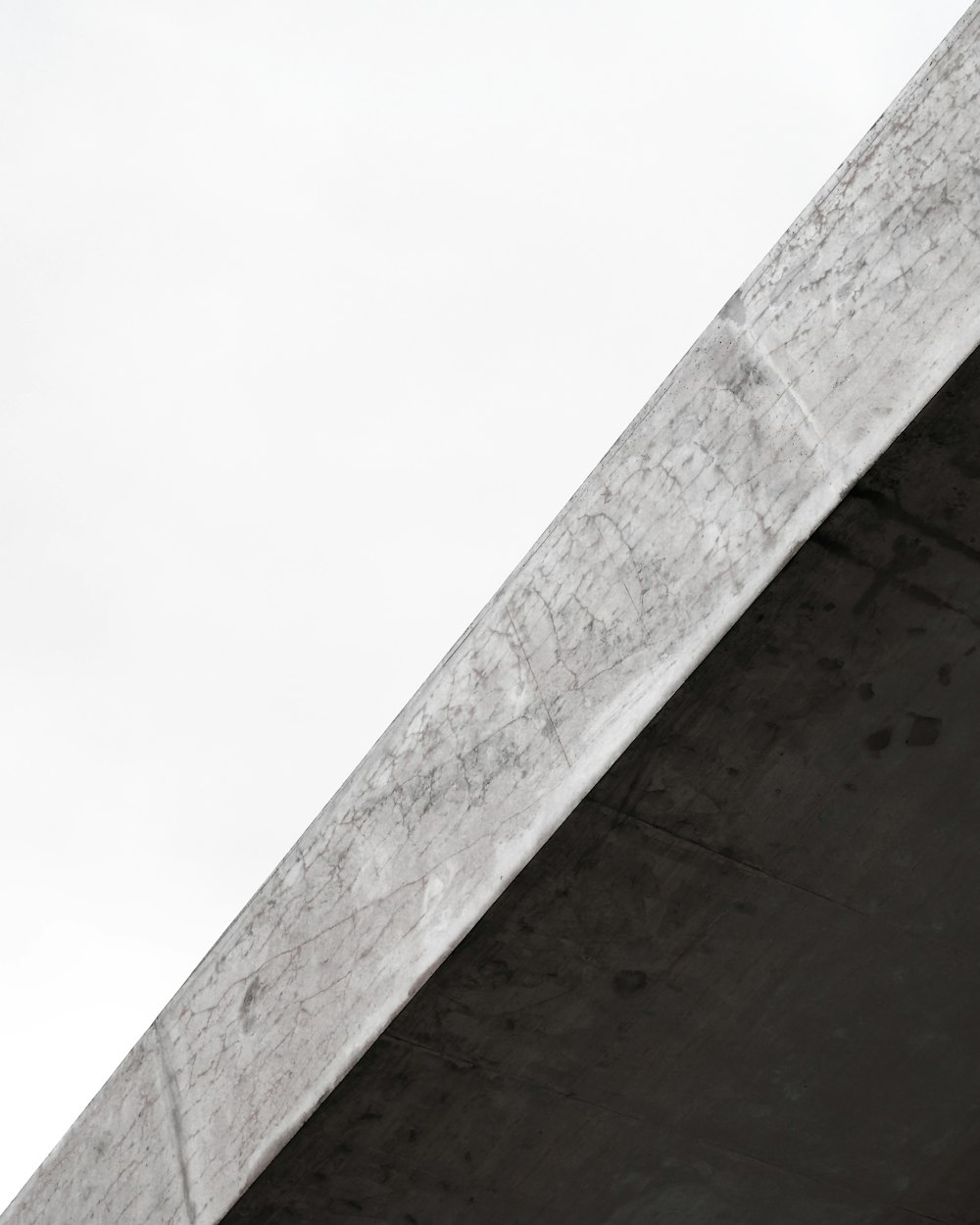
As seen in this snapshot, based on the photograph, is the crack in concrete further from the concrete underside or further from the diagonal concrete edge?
the concrete underside

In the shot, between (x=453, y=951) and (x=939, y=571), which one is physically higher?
(x=939, y=571)

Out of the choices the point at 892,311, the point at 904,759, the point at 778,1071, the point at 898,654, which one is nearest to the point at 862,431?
the point at 892,311

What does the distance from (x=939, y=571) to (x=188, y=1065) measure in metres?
2.02

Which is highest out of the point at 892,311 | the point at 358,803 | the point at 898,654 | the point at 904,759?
the point at 892,311

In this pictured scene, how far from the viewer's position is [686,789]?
2.90m

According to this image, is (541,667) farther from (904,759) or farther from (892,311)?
(892,311)

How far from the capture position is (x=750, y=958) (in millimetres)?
3182

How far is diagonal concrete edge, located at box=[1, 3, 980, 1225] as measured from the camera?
2.67 m

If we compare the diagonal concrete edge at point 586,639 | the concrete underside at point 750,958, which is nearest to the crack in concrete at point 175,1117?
the diagonal concrete edge at point 586,639

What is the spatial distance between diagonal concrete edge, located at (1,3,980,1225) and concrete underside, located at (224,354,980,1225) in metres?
0.07

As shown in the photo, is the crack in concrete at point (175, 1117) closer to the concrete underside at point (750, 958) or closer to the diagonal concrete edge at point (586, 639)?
the diagonal concrete edge at point (586, 639)

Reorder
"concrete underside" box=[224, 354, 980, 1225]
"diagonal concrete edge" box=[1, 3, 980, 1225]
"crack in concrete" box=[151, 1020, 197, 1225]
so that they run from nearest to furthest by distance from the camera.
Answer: "diagonal concrete edge" box=[1, 3, 980, 1225] < "concrete underside" box=[224, 354, 980, 1225] < "crack in concrete" box=[151, 1020, 197, 1225]

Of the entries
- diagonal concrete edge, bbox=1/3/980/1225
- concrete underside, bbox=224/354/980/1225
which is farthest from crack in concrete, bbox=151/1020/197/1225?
concrete underside, bbox=224/354/980/1225

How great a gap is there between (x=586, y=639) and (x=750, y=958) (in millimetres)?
805
